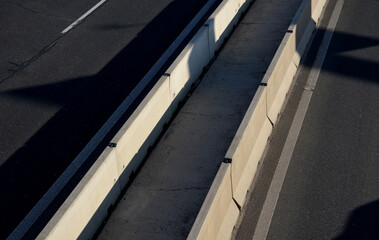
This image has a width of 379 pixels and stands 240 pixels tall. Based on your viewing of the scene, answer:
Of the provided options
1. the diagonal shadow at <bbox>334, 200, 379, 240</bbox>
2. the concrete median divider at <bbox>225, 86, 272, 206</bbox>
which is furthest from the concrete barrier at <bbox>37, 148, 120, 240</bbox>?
the diagonal shadow at <bbox>334, 200, 379, 240</bbox>

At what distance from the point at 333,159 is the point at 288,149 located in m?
0.78

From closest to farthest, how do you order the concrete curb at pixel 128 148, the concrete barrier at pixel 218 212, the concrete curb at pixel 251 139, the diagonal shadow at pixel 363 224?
the concrete barrier at pixel 218 212
the concrete curb at pixel 251 139
the concrete curb at pixel 128 148
the diagonal shadow at pixel 363 224

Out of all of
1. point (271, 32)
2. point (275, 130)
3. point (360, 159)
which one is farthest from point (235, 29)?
point (360, 159)

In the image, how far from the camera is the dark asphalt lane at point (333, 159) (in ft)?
30.9

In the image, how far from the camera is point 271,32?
48.5 feet

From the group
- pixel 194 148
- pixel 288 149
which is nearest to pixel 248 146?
pixel 194 148

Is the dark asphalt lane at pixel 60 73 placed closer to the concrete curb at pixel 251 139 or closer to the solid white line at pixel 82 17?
the solid white line at pixel 82 17

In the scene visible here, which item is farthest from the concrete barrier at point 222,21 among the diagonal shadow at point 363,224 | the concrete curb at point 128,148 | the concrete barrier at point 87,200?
the diagonal shadow at point 363,224

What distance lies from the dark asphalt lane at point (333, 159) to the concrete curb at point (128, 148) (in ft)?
6.31

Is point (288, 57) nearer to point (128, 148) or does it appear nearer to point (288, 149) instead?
point (288, 149)

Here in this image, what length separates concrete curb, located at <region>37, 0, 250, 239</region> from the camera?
338 inches

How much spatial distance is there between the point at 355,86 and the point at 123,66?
4.91 m

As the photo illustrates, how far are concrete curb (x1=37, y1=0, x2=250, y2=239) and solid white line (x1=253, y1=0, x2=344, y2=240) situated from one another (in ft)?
6.94

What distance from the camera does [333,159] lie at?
10.8 meters
